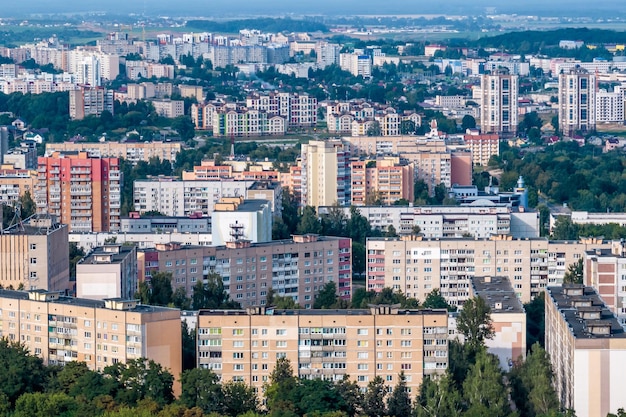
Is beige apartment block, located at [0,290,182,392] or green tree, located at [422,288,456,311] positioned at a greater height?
beige apartment block, located at [0,290,182,392]

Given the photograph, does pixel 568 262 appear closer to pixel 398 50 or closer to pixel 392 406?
pixel 392 406

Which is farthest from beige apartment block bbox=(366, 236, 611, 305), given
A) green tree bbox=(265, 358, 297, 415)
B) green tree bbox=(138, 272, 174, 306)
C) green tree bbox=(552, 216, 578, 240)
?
green tree bbox=(265, 358, 297, 415)

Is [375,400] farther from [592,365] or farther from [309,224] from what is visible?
[309,224]

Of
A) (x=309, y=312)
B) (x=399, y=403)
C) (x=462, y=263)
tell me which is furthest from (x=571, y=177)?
(x=399, y=403)

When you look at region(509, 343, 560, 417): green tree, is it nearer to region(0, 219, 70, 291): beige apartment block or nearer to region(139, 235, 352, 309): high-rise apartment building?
region(0, 219, 70, 291): beige apartment block

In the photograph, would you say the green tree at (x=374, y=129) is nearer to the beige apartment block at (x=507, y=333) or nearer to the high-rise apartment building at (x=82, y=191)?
the high-rise apartment building at (x=82, y=191)

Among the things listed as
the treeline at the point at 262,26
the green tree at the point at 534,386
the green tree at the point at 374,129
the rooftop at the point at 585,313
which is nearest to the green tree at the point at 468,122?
the green tree at the point at 374,129
